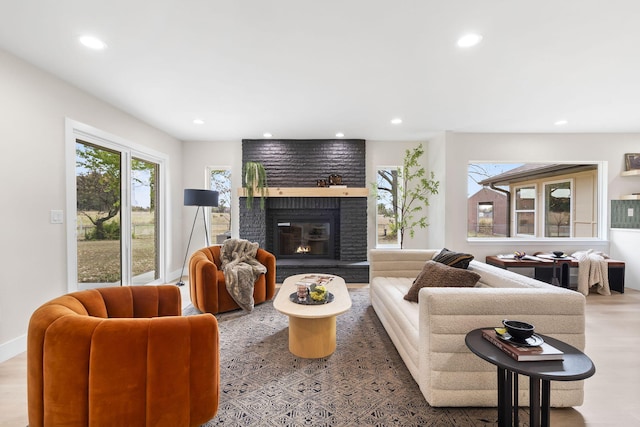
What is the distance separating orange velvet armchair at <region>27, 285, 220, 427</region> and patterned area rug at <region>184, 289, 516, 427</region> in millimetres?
372

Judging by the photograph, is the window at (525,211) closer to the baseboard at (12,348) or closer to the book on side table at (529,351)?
the book on side table at (529,351)

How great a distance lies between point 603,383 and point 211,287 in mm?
3453

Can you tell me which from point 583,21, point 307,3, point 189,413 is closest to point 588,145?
point 583,21

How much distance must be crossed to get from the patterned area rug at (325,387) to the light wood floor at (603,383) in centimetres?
63

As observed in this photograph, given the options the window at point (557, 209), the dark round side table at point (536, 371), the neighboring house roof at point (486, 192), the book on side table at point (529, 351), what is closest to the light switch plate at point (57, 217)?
the dark round side table at point (536, 371)

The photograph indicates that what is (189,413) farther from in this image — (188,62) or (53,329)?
(188,62)

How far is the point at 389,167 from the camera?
17.0 feet

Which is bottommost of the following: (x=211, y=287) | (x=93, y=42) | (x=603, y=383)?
(x=603, y=383)

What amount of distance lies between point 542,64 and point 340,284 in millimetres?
2731

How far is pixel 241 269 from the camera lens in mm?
3266

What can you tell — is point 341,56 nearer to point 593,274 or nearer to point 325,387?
point 325,387

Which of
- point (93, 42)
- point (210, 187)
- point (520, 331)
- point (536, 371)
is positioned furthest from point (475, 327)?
point (210, 187)

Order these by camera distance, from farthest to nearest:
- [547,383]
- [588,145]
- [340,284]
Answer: [588,145], [340,284], [547,383]

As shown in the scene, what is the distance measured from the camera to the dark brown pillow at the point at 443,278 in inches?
91.3
